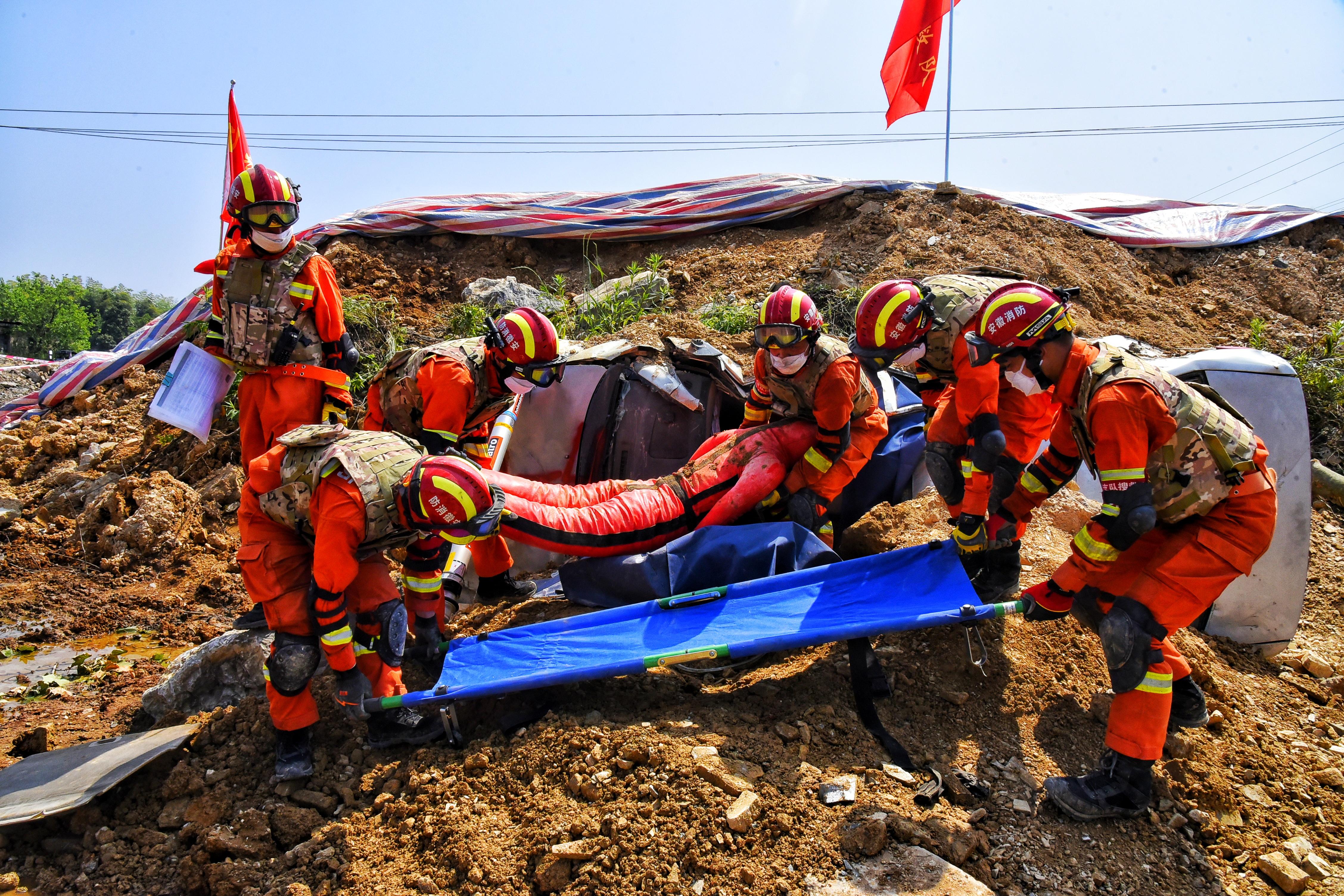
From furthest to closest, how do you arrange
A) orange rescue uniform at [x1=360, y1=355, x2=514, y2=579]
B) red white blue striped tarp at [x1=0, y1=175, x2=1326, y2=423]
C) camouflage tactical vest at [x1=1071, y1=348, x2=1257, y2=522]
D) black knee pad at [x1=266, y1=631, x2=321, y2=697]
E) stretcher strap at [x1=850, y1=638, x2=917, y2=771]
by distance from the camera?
red white blue striped tarp at [x1=0, y1=175, x2=1326, y2=423] → orange rescue uniform at [x1=360, y1=355, x2=514, y2=579] → black knee pad at [x1=266, y1=631, x2=321, y2=697] → stretcher strap at [x1=850, y1=638, x2=917, y2=771] → camouflage tactical vest at [x1=1071, y1=348, x2=1257, y2=522]

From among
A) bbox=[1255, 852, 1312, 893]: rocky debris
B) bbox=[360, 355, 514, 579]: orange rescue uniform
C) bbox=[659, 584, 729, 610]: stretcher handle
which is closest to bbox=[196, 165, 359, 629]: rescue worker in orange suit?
bbox=[360, 355, 514, 579]: orange rescue uniform

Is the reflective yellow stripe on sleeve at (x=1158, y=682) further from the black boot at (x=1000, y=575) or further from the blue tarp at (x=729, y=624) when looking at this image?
the black boot at (x=1000, y=575)

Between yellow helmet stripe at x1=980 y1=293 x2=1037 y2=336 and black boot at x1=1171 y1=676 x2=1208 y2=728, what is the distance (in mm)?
1398

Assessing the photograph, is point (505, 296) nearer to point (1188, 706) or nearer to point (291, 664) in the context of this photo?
point (291, 664)

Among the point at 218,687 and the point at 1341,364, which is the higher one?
the point at 1341,364

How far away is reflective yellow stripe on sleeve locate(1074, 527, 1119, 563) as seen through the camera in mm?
2709

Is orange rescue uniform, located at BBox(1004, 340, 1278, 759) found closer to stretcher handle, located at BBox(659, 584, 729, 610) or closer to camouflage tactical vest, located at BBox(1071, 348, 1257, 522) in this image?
camouflage tactical vest, located at BBox(1071, 348, 1257, 522)

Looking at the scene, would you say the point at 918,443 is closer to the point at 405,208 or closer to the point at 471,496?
the point at 471,496

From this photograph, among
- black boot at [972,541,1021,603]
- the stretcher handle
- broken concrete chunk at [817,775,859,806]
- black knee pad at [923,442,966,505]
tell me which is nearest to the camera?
broken concrete chunk at [817,775,859,806]

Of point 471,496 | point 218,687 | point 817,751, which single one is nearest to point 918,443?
point 817,751

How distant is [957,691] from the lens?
3.13 meters

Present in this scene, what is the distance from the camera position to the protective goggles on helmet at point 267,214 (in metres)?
4.07

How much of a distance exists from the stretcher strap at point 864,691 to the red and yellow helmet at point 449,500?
140 centimetres

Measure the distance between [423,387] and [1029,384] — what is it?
266cm
